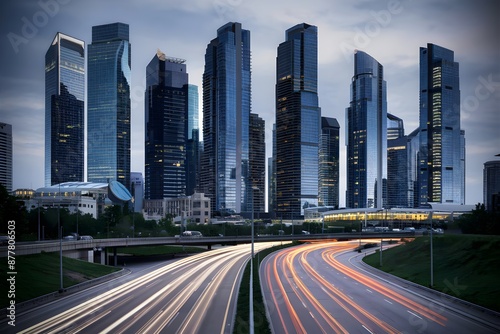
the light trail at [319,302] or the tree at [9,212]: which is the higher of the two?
the tree at [9,212]

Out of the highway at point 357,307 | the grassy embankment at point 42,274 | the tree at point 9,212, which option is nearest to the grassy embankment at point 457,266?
the highway at point 357,307

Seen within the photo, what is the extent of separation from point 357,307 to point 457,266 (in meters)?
24.5

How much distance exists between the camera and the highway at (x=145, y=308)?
38.5 metres

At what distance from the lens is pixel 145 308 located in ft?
154

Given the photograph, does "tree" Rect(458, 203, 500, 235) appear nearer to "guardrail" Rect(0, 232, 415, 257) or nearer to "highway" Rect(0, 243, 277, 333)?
"guardrail" Rect(0, 232, 415, 257)

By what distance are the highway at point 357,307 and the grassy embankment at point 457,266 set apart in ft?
7.76

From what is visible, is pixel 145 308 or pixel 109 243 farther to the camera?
pixel 109 243

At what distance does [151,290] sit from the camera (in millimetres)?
59719

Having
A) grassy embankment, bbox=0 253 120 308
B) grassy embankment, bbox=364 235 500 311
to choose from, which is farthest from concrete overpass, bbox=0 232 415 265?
grassy embankment, bbox=364 235 500 311

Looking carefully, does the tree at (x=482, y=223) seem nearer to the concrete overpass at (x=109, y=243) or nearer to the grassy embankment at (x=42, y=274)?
Result: the concrete overpass at (x=109, y=243)

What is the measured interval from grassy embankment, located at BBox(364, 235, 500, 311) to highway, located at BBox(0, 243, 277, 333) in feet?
81.2

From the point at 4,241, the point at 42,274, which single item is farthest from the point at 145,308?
the point at 4,241

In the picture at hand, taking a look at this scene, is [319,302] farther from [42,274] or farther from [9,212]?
[9,212]

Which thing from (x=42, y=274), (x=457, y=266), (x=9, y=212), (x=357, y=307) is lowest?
(x=357, y=307)
